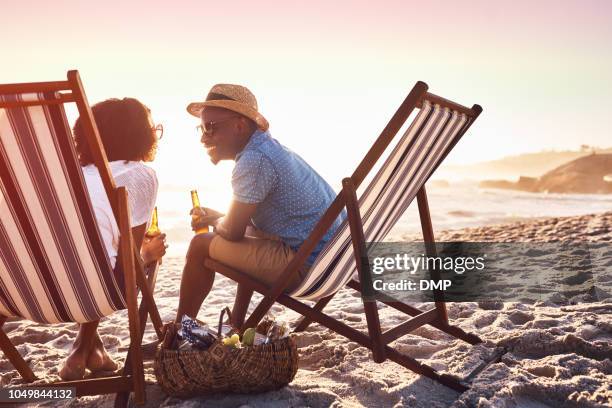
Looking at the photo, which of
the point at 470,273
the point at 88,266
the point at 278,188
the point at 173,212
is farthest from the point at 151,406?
the point at 173,212

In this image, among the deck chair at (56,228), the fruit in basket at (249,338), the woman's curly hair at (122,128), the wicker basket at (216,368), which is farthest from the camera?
the woman's curly hair at (122,128)

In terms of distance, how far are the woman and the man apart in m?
0.26

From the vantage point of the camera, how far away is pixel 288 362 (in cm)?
251

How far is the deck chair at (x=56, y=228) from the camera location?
1.93 metres

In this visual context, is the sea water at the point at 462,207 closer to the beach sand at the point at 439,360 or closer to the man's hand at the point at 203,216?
the beach sand at the point at 439,360

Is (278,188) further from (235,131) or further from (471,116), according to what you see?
(471,116)

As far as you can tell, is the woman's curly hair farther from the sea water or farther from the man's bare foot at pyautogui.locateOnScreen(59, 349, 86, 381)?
the sea water

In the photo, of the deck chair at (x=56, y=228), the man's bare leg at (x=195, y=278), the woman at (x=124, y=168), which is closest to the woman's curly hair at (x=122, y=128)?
the woman at (x=124, y=168)

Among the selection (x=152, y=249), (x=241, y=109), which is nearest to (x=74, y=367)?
(x=152, y=249)

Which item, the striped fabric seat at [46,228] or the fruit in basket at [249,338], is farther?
the fruit in basket at [249,338]

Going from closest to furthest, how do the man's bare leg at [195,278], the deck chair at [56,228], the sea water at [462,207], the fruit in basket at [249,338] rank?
the deck chair at [56,228] < the fruit in basket at [249,338] < the man's bare leg at [195,278] < the sea water at [462,207]

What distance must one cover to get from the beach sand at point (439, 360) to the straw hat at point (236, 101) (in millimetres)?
1275

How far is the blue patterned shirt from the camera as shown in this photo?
108 inches

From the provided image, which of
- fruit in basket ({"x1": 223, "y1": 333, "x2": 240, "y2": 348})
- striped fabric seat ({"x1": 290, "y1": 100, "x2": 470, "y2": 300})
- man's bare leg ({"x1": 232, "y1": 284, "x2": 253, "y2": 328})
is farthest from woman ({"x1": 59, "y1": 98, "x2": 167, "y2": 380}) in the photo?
striped fabric seat ({"x1": 290, "y1": 100, "x2": 470, "y2": 300})
